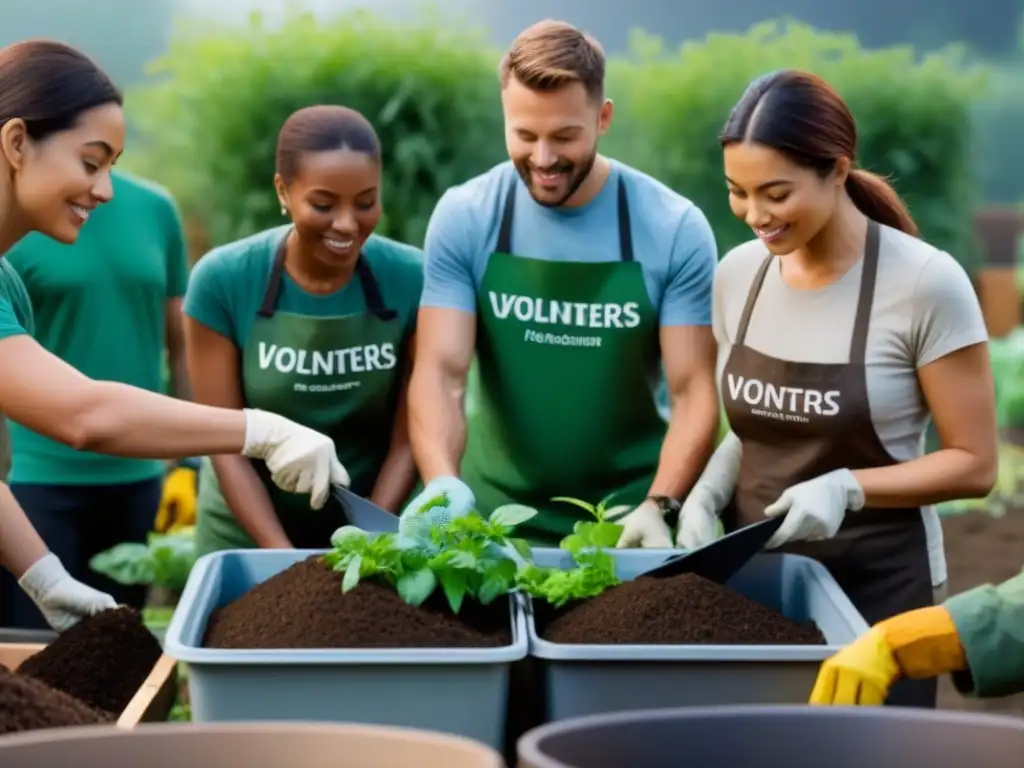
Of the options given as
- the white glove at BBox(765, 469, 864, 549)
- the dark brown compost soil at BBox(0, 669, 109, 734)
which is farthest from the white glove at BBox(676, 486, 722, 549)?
the dark brown compost soil at BBox(0, 669, 109, 734)

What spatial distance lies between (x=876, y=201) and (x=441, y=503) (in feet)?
3.01

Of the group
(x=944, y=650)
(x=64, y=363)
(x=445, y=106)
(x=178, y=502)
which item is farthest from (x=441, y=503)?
(x=445, y=106)

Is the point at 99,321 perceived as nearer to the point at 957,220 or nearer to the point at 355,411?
the point at 355,411

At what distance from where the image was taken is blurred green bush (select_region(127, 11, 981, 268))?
5.08m

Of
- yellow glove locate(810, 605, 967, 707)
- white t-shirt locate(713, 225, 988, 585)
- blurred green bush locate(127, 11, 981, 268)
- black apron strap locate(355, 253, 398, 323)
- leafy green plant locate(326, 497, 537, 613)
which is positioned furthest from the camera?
blurred green bush locate(127, 11, 981, 268)

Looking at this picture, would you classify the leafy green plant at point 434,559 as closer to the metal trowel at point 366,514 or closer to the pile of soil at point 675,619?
the pile of soil at point 675,619

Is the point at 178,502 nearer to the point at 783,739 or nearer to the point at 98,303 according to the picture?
the point at 98,303

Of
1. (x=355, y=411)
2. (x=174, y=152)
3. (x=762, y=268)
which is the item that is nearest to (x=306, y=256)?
(x=355, y=411)

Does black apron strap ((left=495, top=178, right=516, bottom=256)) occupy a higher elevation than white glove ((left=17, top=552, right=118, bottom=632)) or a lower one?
higher

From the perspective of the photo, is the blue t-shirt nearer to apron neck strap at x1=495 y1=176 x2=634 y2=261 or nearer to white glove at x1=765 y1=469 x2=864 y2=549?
apron neck strap at x1=495 y1=176 x2=634 y2=261

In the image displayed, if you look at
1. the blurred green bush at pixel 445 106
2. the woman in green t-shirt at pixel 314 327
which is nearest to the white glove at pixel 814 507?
the woman in green t-shirt at pixel 314 327

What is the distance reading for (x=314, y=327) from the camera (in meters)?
2.50

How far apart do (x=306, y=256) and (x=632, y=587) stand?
1071 millimetres

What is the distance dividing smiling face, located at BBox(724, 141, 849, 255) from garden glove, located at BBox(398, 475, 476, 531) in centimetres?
60
